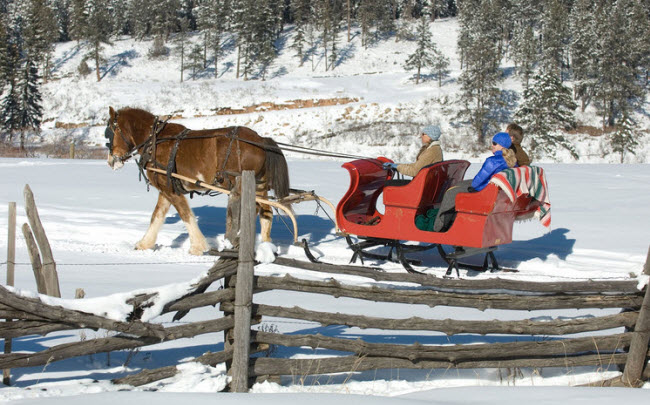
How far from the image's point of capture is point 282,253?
32.9ft

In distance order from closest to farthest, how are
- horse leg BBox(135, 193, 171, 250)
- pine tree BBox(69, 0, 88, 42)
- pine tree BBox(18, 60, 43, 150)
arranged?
horse leg BBox(135, 193, 171, 250) → pine tree BBox(18, 60, 43, 150) → pine tree BBox(69, 0, 88, 42)

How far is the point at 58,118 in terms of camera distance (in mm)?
53312

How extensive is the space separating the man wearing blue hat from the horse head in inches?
156

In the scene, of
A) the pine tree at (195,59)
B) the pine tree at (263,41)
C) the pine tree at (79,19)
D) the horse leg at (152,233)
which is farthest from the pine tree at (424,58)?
the horse leg at (152,233)

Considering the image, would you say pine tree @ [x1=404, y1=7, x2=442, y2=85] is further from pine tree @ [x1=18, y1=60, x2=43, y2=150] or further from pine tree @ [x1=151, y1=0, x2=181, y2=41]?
pine tree @ [x1=151, y1=0, x2=181, y2=41]

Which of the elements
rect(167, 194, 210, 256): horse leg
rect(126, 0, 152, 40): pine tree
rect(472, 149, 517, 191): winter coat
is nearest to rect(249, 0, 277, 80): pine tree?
rect(126, 0, 152, 40): pine tree

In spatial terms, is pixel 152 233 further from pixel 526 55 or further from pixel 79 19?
pixel 79 19

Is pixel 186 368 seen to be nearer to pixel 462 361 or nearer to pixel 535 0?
pixel 462 361

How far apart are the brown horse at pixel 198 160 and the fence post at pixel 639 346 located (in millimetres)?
5483

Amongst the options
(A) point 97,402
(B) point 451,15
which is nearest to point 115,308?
(A) point 97,402

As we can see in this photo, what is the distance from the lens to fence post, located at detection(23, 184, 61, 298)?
5.46 metres

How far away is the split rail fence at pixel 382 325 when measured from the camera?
191 inches

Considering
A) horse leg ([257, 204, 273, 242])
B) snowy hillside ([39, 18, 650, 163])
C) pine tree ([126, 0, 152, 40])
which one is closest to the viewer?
→ horse leg ([257, 204, 273, 242])

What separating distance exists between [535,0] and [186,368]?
9111cm
